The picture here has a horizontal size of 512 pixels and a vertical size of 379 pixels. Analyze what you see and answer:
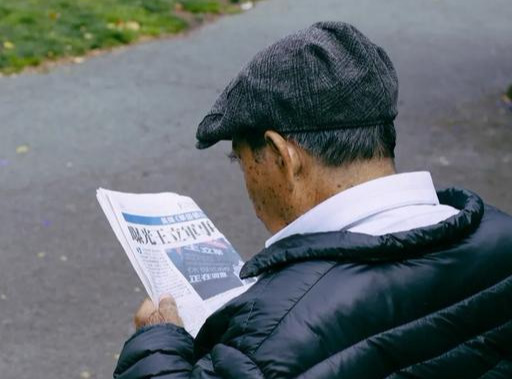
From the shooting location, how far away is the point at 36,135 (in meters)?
6.31

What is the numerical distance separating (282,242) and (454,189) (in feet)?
1.57

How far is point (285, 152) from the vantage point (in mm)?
1869

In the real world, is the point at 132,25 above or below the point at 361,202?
below

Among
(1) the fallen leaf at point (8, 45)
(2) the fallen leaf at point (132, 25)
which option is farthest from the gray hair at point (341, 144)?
(2) the fallen leaf at point (132, 25)

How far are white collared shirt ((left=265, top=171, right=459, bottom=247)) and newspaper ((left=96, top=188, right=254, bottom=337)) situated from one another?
529 mm

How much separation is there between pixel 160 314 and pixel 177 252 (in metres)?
0.29

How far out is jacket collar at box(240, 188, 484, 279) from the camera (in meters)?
1.75

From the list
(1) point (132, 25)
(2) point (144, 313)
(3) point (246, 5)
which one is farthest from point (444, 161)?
(2) point (144, 313)

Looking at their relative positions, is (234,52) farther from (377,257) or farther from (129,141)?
(377,257)

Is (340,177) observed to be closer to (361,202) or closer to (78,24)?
(361,202)

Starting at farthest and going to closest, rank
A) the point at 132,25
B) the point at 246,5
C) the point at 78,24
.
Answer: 1. the point at 246,5
2. the point at 132,25
3. the point at 78,24

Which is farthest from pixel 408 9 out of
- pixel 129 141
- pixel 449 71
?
pixel 129 141

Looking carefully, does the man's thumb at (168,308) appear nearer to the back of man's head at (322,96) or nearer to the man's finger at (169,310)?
the man's finger at (169,310)

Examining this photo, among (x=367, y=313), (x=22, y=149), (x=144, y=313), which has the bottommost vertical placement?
(x=22, y=149)
